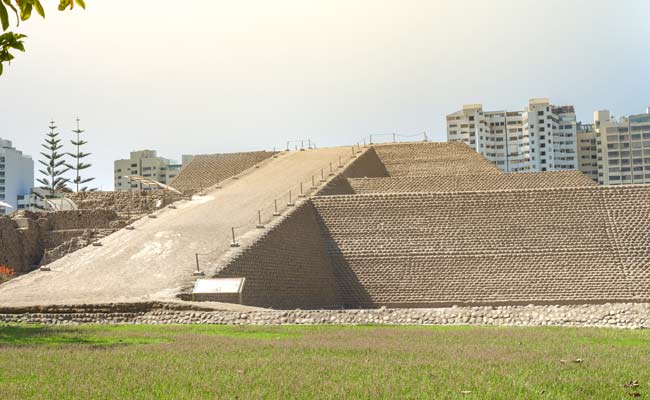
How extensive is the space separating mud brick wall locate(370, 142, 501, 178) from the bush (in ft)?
58.9

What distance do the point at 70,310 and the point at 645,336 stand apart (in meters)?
11.4

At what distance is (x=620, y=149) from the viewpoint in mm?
111000

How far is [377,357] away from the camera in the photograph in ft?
37.4

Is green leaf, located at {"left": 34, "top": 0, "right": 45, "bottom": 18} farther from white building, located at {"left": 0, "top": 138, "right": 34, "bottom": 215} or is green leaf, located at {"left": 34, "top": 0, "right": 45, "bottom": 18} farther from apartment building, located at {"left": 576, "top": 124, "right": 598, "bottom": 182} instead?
apartment building, located at {"left": 576, "top": 124, "right": 598, "bottom": 182}

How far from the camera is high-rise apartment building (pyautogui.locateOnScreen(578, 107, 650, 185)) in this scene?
111m

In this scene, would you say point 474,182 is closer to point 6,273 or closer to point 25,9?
point 6,273

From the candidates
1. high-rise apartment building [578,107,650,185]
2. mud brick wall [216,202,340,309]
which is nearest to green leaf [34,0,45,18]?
mud brick wall [216,202,340,309]

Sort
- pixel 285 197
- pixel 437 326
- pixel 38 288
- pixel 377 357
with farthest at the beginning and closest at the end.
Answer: pixel 285 197, pixel 38 288, pixel 437 326, pixel 377 357

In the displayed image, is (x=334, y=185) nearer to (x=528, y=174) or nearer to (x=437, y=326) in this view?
Answer: (x=528, y=174)

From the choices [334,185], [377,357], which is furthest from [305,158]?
[377,357]

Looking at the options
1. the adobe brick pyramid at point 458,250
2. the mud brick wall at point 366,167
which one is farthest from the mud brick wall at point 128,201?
the adobe brick pyramid at point 458,250

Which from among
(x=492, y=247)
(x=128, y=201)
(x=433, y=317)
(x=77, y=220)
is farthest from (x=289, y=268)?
(x=128, y=201)

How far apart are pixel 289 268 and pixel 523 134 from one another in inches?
3460

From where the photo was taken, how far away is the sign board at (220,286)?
75.1ft
